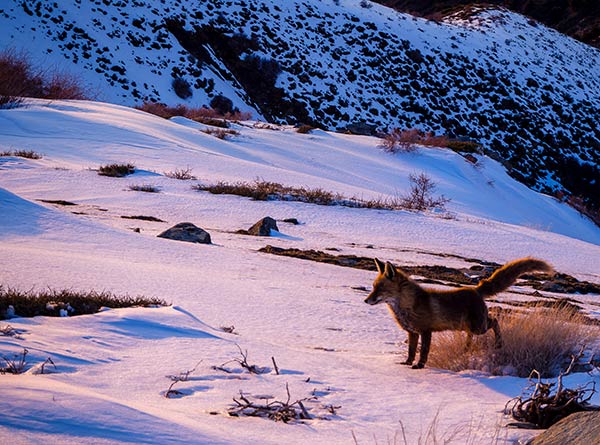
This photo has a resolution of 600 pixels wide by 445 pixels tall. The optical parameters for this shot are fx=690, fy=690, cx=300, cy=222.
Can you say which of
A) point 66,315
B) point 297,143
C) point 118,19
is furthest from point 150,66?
point 66,315

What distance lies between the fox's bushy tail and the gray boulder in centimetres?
234

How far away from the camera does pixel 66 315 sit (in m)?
4.91

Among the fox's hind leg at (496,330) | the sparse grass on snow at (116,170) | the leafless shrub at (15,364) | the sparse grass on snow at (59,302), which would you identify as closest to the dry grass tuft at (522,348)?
the fox's hind leg at (496,330)

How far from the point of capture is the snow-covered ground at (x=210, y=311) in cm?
309

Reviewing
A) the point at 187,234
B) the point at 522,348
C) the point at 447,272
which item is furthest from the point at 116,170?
the point at 522,348

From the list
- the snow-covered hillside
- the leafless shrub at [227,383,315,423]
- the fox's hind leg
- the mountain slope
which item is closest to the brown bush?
the snow-covered hillside

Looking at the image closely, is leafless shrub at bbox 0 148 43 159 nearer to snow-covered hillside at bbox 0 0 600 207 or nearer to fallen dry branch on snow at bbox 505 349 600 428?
fallen dry branch on snow at bbox 505 349 600 428

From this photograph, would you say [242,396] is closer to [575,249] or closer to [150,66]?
[575,249]

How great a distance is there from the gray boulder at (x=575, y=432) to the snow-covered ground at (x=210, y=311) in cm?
31

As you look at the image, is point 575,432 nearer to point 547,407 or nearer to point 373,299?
point 547,407

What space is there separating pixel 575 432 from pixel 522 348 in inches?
79.2

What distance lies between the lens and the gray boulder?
263 centimetres

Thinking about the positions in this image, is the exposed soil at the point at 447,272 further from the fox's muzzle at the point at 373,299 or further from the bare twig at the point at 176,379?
the bare twig at the point at 176,379

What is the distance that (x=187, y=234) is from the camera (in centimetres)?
891
